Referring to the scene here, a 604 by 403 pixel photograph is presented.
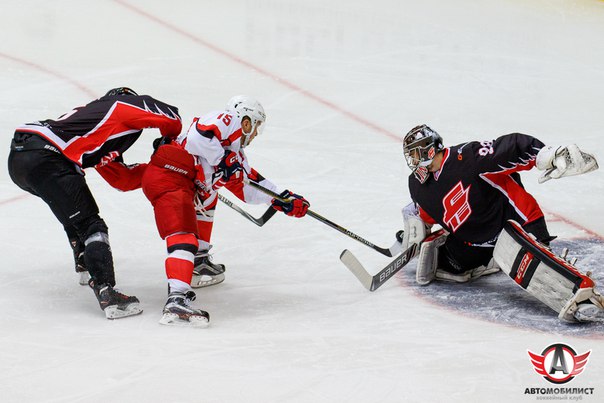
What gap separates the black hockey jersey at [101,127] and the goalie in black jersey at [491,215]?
1058 mm

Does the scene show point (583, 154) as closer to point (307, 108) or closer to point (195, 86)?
point (307, 108)

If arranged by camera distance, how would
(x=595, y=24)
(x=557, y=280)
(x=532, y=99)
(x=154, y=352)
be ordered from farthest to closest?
(x=595, y=24)
(x=532, y=99)
(x=557, y=280)
(x=154, y=352)

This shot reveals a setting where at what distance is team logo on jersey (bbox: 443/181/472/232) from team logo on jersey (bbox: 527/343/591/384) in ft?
2.54

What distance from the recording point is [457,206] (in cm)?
403

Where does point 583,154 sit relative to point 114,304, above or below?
above

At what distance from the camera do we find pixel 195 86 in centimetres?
687

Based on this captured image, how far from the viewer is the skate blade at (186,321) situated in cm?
362

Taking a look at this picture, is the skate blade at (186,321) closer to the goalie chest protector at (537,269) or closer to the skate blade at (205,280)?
the skate blade at (205,280)

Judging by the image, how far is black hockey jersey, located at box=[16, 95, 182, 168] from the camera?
3.83 meters

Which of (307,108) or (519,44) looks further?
(519,44)

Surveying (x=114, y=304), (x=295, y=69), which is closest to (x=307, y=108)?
(x=295, y=69)

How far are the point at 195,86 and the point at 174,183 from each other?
3102 mm

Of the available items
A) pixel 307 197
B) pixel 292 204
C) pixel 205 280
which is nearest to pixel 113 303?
pixel 205 280

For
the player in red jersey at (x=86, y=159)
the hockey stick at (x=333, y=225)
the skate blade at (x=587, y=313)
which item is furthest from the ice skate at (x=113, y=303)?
the skate blade at (x=587, y=313)
